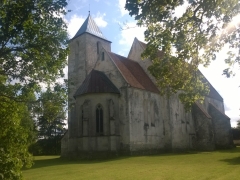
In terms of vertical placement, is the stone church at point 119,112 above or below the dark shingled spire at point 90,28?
below

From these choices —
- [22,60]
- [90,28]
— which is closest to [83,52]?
[90,28]

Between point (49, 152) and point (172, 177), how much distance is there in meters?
41.2

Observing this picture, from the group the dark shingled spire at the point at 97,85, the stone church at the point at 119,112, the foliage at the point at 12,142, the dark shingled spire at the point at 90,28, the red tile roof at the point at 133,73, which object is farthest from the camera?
the dark shingled spire at the point at 90,28

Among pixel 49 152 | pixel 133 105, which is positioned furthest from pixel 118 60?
pixel 49 152

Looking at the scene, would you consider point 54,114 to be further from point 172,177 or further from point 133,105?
point 133,105

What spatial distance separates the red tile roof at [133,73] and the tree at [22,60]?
1673 centimetres

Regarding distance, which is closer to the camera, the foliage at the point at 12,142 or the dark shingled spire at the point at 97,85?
the foliage at the point at 12,142

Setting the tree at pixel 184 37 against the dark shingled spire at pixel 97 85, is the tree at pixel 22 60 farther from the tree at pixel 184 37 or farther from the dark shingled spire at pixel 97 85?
the dark shingled spire at pixel 97 85

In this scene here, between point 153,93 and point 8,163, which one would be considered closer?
point 8,163

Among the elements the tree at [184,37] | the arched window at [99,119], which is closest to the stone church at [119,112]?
the arched window at [99,119]

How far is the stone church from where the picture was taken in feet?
82.0

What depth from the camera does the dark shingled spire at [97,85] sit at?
2555 centimetres

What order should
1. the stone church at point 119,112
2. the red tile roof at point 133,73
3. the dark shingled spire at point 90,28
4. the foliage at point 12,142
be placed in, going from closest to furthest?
the foliage at point 12,142
the stone church at point 119,112
the red tile roof at point 133,73
the dark shingled spire at point 90,28

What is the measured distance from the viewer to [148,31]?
11.0 meters
